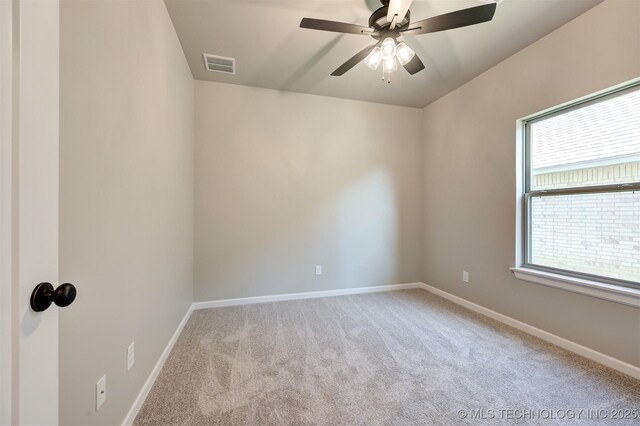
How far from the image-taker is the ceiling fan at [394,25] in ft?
4.98

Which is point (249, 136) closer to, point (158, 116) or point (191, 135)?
point (191, 135)

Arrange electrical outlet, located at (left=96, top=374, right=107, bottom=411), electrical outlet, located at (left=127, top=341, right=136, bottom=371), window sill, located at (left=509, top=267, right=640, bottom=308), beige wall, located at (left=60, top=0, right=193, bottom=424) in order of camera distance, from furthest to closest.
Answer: window sill, located at (left=509, top=267, right=640, bottom=308) → electrical outlet, located at (left=127, top=341, right=136, bottom=371) → electrical outlet, located at (left=96, top=374, right=107, bottom=411) → beige wall, located at (left=60, top=0, right=193, bottom=424)

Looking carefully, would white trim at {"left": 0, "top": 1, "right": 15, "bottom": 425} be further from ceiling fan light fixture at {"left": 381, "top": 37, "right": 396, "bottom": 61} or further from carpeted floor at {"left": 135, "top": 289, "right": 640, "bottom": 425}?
ceiling fan light fixture at {"left": 381, "top": 37, "right": 396, "bottom": 61}

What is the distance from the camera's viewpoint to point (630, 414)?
1.44m

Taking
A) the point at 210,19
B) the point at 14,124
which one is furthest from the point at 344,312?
the point at 210,19

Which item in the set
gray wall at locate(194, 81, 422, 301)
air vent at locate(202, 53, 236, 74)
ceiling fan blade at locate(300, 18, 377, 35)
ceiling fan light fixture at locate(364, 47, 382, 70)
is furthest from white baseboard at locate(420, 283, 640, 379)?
air vent at locate(202, 53, 236, 74)

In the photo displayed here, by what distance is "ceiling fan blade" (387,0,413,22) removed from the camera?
1504 mm

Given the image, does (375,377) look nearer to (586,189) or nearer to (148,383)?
(148,383)

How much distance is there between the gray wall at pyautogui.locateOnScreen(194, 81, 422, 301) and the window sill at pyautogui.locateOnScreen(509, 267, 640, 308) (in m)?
1.51

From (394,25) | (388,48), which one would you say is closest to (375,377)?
(388,48)

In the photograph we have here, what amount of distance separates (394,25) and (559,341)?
284 cm

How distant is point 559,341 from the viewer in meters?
2.13

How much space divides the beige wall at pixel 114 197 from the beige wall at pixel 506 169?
314cm

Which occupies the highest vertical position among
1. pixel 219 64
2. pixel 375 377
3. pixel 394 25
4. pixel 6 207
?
pixel 219 64
